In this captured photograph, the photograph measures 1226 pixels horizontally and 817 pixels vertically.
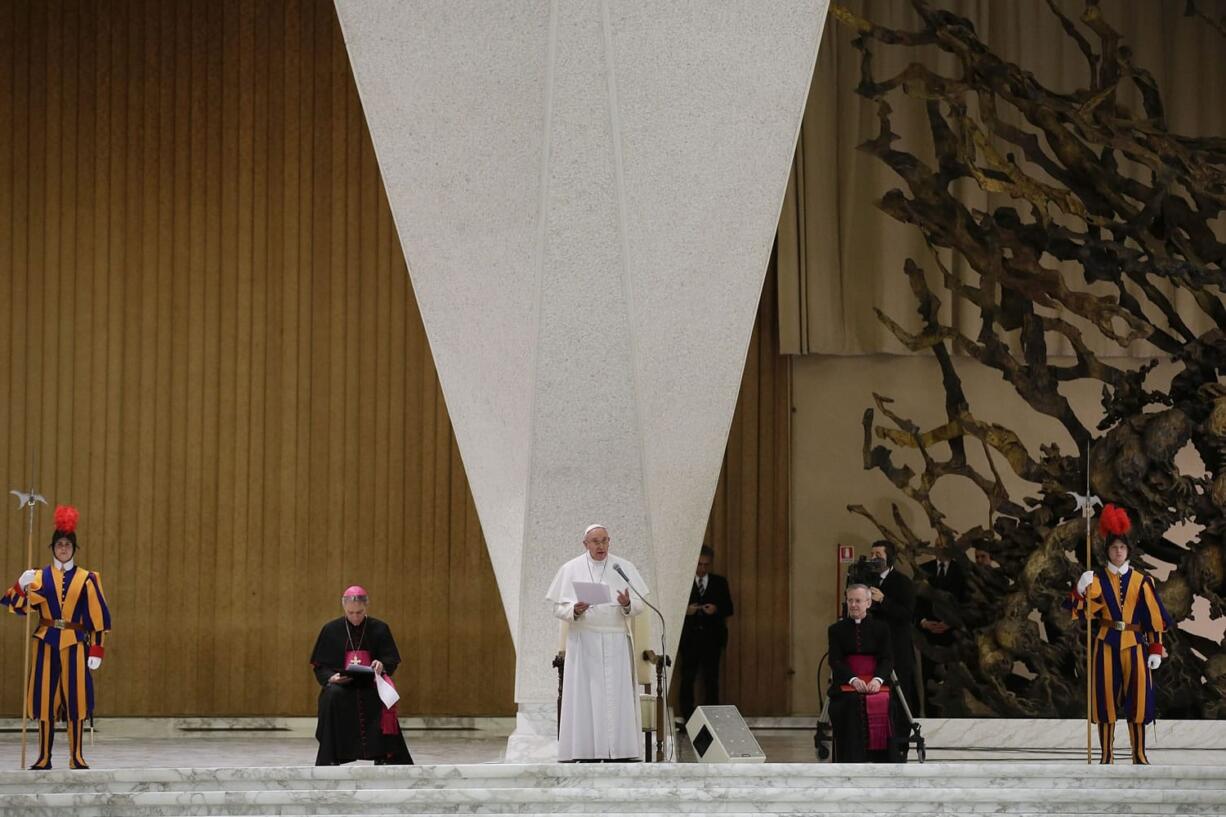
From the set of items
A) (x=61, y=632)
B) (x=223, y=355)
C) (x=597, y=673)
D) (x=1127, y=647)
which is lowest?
(x=597, y=673)

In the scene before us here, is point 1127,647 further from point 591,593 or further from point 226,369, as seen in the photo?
point 226,369

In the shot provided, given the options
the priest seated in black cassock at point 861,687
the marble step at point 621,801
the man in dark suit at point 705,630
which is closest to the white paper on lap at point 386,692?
the marble step at point 621,801

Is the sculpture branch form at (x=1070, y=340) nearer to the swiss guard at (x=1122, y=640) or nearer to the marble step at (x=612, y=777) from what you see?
the swiss guard at (x=1122, y=640)

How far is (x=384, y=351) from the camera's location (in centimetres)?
1323

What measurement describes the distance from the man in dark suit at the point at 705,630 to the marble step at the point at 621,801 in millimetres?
5305

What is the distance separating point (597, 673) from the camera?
351 inches

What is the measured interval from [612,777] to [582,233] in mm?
3040

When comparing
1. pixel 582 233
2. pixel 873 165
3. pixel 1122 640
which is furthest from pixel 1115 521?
pixel 873 165

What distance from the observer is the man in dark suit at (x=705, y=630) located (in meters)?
12.5

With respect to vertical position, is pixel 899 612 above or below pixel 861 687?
above

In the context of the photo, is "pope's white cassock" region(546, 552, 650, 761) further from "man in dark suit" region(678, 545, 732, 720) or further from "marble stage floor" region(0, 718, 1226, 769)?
"man in dark suit" region(678, 545, 732, 720)

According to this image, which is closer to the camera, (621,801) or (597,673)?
(621,801)

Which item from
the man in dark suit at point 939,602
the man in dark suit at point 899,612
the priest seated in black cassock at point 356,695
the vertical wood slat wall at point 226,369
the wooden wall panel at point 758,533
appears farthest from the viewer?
the wooden wall panel at point 758,533

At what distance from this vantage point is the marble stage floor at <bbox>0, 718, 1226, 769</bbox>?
10703mm
